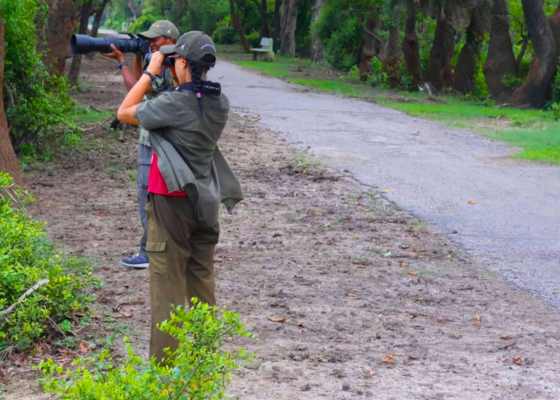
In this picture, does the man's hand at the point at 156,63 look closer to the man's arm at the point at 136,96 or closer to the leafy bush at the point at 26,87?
the man's arm at the point at 136,96

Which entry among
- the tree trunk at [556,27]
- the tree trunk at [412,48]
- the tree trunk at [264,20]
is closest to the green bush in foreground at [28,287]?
the tree trunk at [556,27]

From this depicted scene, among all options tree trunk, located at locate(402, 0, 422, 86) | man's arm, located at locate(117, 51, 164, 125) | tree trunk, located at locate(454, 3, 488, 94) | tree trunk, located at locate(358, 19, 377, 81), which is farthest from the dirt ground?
tree trunk, located at locate(358, 19, 377, 81)

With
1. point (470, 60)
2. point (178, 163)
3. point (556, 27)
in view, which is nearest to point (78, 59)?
point (470, 60)

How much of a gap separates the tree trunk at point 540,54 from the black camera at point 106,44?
59.0ft

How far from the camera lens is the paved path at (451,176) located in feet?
25.3

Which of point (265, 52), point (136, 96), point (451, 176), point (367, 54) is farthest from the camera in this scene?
point (265, 52)

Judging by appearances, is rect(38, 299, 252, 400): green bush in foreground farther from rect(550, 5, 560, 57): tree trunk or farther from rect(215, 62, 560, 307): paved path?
rect(550, 5, 560, 57): tree trunk

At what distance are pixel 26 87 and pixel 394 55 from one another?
65.9 feet

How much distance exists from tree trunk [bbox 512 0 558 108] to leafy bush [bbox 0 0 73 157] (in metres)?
14.2

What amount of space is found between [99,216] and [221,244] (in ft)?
5.24

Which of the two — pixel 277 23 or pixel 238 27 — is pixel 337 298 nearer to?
pixel 238 27

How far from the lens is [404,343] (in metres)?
5.26

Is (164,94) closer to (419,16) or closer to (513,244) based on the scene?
(513,244)

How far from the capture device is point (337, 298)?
621 cm
